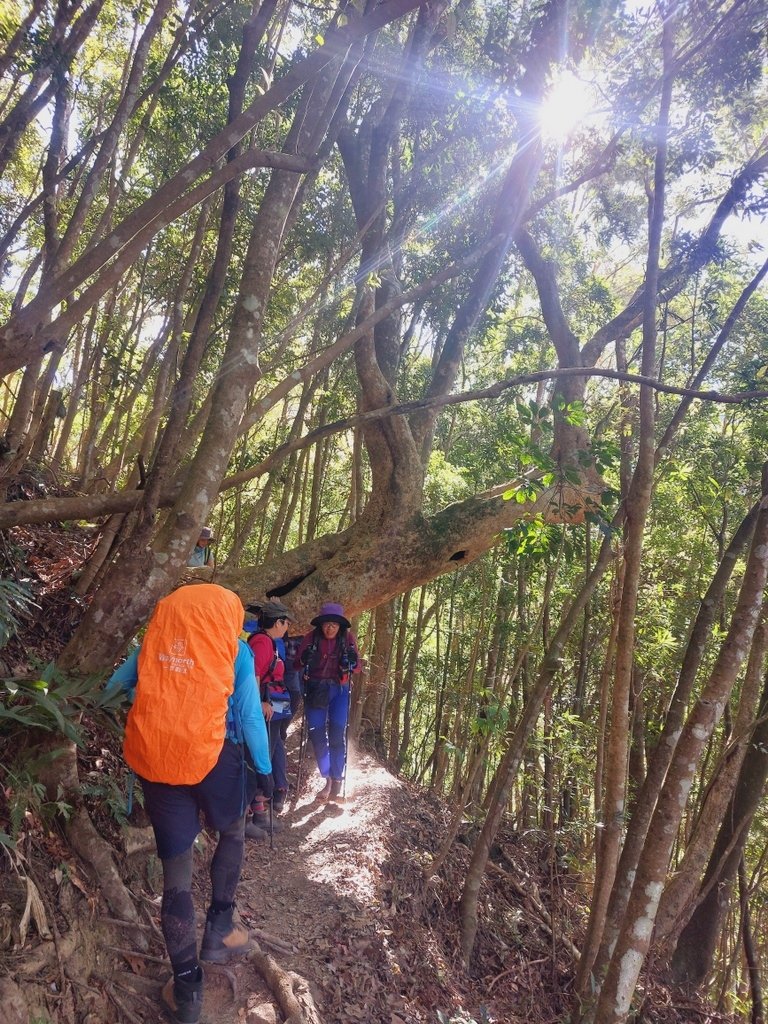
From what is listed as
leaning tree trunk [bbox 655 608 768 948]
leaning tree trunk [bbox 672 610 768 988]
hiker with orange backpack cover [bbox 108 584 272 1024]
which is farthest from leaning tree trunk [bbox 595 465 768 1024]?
leaning tree trunk [bbox 672 610 768 988]

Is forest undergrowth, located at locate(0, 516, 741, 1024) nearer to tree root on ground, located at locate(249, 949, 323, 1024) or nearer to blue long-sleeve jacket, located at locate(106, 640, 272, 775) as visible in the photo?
tree root on ground, located at locate(249, 949, 323, 1024)

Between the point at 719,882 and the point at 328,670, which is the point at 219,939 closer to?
the point at 328,670

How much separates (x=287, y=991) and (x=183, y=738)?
67.4 inches

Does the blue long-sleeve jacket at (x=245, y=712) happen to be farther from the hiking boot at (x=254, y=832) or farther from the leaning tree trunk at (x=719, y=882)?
the leaning tree trunk at (x=719, y=882)

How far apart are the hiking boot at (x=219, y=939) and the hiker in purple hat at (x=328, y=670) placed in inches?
104

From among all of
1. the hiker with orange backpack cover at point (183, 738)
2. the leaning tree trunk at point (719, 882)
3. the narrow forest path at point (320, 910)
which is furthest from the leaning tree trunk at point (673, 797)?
the leaning tree trunk at point (719, 882)

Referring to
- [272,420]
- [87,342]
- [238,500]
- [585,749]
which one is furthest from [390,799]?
[272,420]

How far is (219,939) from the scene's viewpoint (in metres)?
3.35

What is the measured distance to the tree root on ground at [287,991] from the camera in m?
3.29

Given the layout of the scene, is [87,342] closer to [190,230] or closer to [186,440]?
[190,230]

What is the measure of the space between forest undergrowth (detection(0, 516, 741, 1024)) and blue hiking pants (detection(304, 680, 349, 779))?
0.50m

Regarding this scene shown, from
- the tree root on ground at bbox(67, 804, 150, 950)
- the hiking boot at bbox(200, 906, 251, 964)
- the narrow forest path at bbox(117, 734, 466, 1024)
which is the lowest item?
the narrow forest path at bbox(117, 734, 466, 1024)

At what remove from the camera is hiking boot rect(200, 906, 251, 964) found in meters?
3.32

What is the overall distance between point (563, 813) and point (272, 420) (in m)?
11.9
